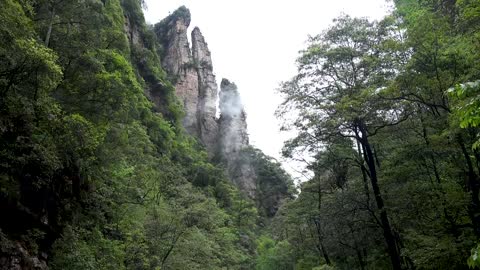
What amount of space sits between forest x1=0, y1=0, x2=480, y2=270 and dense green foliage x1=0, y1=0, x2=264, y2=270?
5cm

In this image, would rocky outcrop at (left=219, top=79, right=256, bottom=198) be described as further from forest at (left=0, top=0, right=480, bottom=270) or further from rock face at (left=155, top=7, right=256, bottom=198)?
forest at (left=0, top=0, right=480, bottom=270)

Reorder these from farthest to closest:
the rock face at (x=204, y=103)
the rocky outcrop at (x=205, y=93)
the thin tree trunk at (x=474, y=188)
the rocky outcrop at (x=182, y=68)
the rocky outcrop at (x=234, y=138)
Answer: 1. the rocky outcrop at (x=205, y=93)
2. the rocky outcrop at (x=182, y=68)
3. the rock face at (x=204, y=103)
4. the rocky outcrop at (x=234, y=138)
5. the thin tree trunk at (x=474, y=188)

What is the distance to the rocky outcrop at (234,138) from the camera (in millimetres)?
58969

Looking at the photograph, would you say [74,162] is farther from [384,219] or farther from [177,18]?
[177,18]

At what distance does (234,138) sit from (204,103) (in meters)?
7.74

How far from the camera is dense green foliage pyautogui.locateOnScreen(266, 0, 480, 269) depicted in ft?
32.8

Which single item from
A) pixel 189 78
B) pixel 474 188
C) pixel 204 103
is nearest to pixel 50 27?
pixel 474 188

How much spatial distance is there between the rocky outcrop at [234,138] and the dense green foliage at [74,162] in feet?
109

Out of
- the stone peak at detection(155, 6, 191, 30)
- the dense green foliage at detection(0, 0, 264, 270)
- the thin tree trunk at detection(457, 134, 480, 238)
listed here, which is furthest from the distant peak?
the thin tree trunk at detection(457, 134, 480, 238)

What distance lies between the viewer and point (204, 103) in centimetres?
6538

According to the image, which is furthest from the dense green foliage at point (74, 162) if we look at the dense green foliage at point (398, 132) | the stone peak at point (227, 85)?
the stone peak at point (227, 85)

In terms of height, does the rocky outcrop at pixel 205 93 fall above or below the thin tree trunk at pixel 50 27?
above

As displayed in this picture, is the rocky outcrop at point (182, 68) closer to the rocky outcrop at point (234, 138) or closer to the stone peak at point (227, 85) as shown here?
the rocky outcrop at point (234, 138)

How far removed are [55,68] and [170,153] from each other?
1225 inches
